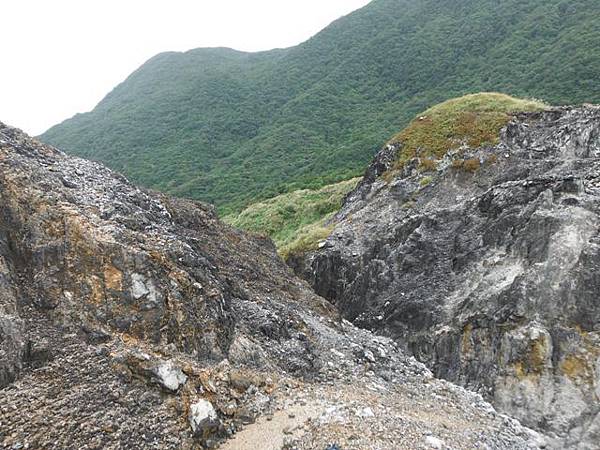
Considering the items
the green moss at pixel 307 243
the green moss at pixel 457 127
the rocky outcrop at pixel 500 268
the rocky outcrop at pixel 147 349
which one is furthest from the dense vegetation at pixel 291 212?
the rocky outcrop at pixel 147 349

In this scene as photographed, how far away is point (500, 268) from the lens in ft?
64.0

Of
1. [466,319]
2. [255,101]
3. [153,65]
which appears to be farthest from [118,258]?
[153,65]

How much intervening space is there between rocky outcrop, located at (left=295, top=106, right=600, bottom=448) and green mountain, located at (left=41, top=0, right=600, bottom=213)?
3276 centimetres

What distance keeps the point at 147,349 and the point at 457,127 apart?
84.3 feet

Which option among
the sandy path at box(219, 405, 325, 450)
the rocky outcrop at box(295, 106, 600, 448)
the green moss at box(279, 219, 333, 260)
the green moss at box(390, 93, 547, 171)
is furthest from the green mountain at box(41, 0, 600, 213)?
the sandy path at box(219, 405, 325, 450)

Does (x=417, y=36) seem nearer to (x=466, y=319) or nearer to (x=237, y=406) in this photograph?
(x=466, y=319)

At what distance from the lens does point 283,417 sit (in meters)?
11.8

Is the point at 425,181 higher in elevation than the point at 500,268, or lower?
higher

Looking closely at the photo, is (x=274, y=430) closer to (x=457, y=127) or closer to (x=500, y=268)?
(x=500, y=268)

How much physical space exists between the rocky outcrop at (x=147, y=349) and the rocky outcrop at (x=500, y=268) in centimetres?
167

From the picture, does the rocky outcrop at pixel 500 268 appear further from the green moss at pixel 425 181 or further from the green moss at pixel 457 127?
the green moss at pixel 457 127

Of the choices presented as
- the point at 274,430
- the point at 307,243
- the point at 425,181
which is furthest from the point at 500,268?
the point at 307,243

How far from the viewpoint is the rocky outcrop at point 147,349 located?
1066cm

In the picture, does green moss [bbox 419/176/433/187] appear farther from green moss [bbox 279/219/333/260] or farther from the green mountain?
the green mountain
